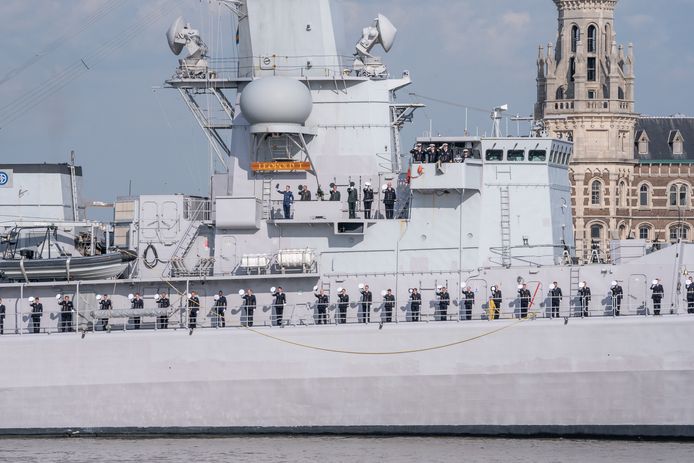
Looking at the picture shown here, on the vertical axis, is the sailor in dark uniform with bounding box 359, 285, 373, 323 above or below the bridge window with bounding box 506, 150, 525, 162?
below

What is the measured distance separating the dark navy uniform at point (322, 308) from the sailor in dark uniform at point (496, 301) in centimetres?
360

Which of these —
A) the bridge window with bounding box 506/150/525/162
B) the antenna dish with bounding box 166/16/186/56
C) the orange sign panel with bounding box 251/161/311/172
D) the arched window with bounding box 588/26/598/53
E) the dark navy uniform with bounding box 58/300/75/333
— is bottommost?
the dark navy uniform with bounding box 58/300/75/333

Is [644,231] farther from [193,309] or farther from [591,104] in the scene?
[193,309]

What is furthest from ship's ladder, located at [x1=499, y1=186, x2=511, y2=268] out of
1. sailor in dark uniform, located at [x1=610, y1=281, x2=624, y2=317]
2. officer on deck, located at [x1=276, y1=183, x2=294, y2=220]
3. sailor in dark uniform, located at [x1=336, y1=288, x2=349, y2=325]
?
officer on deck, located at [x1=276, y1=183, x2=294, y2=220]

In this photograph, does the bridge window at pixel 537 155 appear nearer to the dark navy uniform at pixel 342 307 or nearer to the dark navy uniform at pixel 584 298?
the dark navy uniform at pixel 584 298

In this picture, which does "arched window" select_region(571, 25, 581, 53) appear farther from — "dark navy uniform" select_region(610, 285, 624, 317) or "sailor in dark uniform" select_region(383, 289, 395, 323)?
"sailor in dark uniform" select_region(383, 289, 395, 323)

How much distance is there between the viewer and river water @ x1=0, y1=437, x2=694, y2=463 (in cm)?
2616

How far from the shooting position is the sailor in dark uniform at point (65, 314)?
29.9 m

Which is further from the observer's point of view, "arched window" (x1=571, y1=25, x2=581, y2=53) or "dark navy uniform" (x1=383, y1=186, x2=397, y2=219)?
"arched window" (x1=571, y1=25, x2=581, y2=53)

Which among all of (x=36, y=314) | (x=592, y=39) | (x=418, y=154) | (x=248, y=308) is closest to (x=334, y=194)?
(x=418, y=154)

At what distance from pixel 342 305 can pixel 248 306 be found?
2.08 m

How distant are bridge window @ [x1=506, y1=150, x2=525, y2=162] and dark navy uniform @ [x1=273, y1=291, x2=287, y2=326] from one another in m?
6.01

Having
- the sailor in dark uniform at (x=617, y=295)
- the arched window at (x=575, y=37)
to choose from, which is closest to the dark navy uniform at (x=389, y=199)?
the sailor in dark uniform at (x=617, y=295)

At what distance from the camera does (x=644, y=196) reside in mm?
91812
